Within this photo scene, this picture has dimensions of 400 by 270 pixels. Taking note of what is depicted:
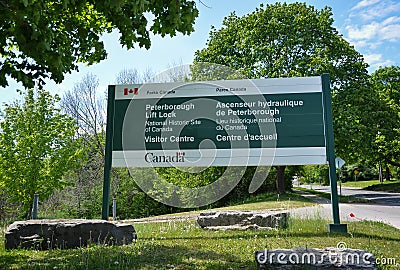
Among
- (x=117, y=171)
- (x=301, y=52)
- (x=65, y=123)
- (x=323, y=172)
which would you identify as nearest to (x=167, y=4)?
(x=65, y=123)

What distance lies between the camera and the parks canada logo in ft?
29.1

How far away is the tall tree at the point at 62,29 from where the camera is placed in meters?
4.28

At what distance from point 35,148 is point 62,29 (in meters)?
12.2

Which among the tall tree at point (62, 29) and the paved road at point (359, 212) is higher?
the tall tree at point (62, 29)

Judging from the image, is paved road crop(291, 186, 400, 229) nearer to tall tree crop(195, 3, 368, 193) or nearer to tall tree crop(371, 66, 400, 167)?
tall tree crop(195, 3, 368, 193)

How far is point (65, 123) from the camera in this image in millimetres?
19078

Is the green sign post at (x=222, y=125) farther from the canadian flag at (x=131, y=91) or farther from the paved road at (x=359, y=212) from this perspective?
the paved road at (x=359, y=212)

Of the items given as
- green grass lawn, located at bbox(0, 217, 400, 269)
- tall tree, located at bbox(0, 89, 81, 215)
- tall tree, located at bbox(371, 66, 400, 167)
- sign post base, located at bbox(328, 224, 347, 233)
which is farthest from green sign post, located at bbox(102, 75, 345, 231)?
tall tree, located at bbox(371, 66, 400, 167)

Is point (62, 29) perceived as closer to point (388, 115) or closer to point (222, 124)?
point (222, 124)

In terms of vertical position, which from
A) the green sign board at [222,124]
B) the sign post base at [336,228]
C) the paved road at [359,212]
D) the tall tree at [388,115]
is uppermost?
the tall tree at [388,115]

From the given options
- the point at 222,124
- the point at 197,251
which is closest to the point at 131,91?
the point at 222,124

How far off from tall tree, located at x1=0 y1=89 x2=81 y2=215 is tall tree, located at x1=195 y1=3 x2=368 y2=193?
37.0 feet

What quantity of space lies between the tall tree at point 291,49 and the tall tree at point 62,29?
16951 millimetres

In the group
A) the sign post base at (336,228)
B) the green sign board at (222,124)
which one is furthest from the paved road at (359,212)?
the green sign board at (222,124)
